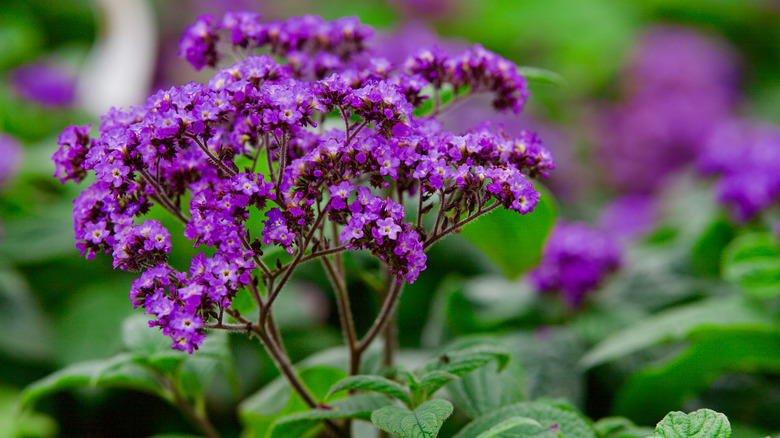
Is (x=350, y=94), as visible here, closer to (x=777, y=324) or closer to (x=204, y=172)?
(x=204, y=172)

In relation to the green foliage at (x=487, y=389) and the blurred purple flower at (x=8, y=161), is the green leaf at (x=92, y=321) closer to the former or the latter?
the blurred purple flower at (x=8, y=161)

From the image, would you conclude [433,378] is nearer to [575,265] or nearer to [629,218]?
[575,265]

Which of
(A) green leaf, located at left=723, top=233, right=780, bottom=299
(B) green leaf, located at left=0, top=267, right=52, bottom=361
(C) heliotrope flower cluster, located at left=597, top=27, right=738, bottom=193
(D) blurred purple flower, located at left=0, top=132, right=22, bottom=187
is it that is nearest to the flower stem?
(A) green leaf, located at left=723, top=233, right=780, bottom=299

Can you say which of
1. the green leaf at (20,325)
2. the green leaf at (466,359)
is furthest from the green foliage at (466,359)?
the green leaf at (20,325)

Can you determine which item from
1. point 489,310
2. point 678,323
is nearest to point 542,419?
point 678,323

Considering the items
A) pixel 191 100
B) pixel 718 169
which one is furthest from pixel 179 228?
pixel 718 169
